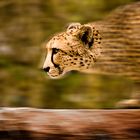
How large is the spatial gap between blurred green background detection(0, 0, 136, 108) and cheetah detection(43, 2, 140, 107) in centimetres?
65

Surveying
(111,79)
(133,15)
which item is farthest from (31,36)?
(133,15)

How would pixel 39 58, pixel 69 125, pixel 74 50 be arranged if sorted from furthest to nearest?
pixel 39 58
pixel 74 50
pixel 69 125

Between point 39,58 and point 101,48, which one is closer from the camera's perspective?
point 101,48

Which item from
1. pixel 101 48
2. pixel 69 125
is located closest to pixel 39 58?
pixel 101 48

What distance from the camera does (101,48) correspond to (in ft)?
5.06

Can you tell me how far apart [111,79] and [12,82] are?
23.9 inches

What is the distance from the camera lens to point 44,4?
261 cm

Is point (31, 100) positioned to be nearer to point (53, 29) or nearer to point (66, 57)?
point (53, 29)

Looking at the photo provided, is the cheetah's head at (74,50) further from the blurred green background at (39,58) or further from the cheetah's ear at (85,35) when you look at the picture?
the blurred green background at (39,58)

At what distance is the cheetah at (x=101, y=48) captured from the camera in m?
1.49

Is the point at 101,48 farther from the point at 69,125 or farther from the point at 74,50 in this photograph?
the point at 69,125

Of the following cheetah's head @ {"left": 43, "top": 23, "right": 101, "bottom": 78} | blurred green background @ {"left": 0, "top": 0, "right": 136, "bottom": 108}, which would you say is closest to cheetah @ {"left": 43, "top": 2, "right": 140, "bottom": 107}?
cheetah's head @ {"left": 43, "top": 23, "right": 101, "bottom": 78}

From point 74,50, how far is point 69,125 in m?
0.26

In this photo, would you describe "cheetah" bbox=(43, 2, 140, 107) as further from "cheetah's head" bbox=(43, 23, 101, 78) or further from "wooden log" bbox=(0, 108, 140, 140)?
"wooden log" bbox=(0, 108, 140, 140)
